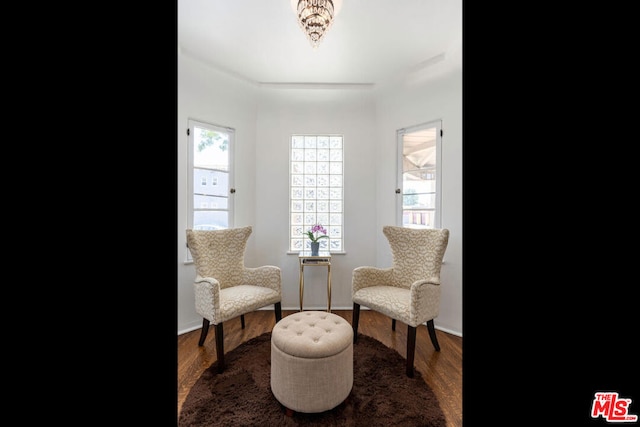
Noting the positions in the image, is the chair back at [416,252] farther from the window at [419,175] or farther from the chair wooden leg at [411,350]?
the chair wooden leg at [411,350]

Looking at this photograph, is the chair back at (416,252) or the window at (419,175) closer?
the chair back at (416,252)

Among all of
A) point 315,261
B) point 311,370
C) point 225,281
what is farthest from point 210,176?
point 311,370

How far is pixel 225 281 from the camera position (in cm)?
229

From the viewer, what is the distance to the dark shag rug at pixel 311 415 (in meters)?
1.30

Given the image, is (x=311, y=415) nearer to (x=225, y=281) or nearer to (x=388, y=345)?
(x=388, y=345)

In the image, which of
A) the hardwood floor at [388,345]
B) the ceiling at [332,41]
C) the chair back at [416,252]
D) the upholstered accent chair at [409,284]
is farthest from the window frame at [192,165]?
the chair back at [416,252]

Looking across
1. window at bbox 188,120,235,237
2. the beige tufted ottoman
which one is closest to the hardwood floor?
the beige tufted ottoman

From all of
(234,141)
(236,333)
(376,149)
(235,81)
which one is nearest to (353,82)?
(376,149)

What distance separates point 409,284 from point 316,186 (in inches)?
61.3

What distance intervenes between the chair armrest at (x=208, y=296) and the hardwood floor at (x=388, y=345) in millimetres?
377

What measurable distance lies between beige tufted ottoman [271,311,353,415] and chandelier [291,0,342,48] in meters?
1.90

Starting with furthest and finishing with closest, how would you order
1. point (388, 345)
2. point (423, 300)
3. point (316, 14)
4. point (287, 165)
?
point (287, 165)
point (388, 345)
point (423, 300)
point (316, 14)

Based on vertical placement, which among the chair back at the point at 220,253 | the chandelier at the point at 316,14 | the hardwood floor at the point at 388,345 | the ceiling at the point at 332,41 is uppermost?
the ceiling at the point at 332,41
